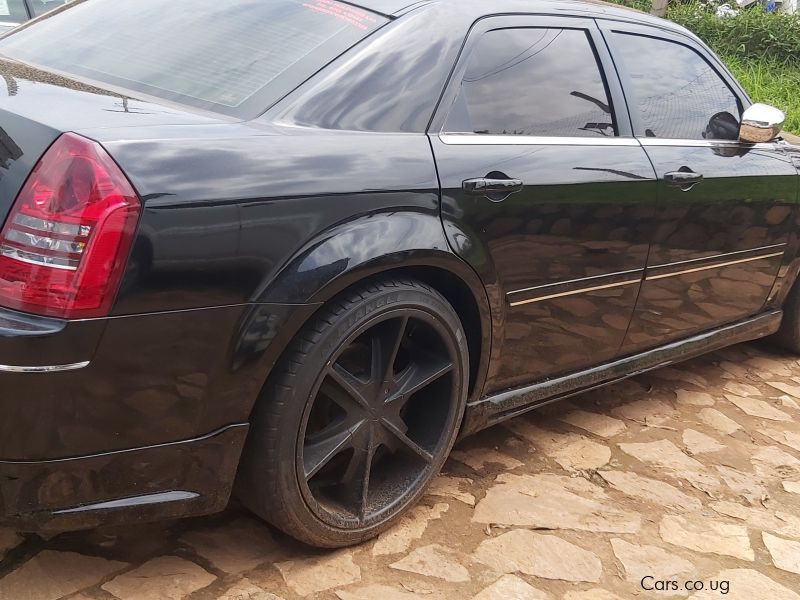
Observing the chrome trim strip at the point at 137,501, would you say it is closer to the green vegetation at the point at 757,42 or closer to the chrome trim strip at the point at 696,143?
the chrome trim strip at the point at 696,143

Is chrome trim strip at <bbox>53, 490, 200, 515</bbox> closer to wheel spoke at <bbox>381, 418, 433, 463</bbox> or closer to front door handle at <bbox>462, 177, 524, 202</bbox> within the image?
wheel spoke at <bbox>381, 418, 433, 463</bbox>

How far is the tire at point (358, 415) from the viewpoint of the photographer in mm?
2000

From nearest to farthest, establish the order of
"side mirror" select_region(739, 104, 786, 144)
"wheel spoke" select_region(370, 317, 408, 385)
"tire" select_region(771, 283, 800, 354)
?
"wheel spoke" select_region(370, 317, 408, 385) → "side mirror" select_region(739, 104, 786, 144) → "tire" select_region(771, 283, 800, 354)

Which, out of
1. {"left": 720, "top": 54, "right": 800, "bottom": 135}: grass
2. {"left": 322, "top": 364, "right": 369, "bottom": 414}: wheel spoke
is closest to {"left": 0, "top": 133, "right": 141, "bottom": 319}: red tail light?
{"left": 322, "top": 364, "right": 369, "bottom": 414}: wheel spoke

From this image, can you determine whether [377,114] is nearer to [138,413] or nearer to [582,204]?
[582,204]

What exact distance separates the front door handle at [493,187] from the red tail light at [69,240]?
96 cm

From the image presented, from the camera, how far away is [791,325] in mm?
4289

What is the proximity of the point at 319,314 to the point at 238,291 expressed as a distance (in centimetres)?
27

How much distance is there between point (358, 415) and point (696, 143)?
6.08ft

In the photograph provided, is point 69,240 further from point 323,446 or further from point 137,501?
point 323,446

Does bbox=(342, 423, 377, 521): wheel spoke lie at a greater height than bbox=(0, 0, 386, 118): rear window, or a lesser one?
lesser

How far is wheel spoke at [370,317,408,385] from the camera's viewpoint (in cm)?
222

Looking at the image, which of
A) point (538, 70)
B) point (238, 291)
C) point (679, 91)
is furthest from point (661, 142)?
point (238, 291)

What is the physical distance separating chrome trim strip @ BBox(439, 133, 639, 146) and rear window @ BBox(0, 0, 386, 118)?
1.24 feet
